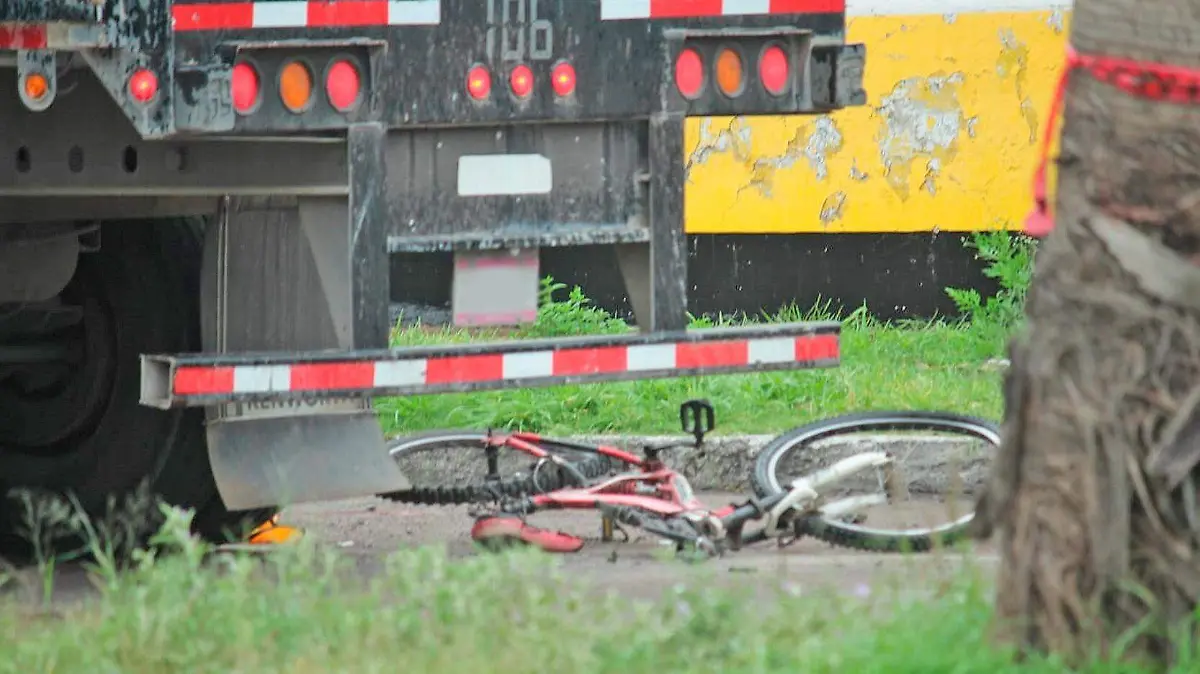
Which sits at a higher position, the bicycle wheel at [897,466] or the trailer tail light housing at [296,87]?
the trailer tail light housing at [296,87]

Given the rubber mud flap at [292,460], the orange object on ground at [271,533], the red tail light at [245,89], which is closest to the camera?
the red tail light at [245,89]

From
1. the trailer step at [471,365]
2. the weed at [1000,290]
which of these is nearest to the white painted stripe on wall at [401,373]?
the trailer step at [471,365]

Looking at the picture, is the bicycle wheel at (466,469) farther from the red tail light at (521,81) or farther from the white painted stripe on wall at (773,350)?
the red tail light at (521,81)

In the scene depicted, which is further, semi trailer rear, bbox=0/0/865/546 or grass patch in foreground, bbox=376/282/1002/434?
grass patch in foreground, bbox=376/282/1002/434

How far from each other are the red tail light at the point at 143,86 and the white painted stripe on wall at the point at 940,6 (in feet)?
17.9

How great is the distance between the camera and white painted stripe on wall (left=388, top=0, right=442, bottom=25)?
17.9 ft

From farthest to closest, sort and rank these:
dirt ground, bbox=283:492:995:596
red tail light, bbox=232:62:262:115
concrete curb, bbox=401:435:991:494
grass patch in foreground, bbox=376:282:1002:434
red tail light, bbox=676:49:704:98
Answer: grass patch in foreground, bbox=376:282:1002:434, concrete curb, bbox=401:435:991:494, red tail light, bbox=676:49:704:98, red tail light, bbox=232:62:262:115, dirt ground, bbox=283:492:995:596

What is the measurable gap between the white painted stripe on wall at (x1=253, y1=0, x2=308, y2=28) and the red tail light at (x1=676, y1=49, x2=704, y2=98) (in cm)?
101

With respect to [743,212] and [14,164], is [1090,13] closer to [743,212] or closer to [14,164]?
[14,164]

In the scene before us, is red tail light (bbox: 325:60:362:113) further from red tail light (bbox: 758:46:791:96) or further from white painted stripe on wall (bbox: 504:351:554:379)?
red tail light (bbox: 758:46:791:96)

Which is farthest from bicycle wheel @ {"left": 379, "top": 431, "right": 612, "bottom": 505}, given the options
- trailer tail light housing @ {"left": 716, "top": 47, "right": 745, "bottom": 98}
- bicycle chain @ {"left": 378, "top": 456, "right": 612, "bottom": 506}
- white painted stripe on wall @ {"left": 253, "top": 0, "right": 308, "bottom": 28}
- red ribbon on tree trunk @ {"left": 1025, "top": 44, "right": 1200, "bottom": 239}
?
red ribbon on tree trunk @ {"left": 1025, "top": 44, "right": 1200, "bottom": 239}

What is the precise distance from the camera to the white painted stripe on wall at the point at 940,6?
396 inches

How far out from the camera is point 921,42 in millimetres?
10156

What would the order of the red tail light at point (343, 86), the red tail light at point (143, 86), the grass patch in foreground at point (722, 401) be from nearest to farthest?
the red tail light at point (143, 86), the red tail light at point (343, 86), the grass patch in foreground at point (722, 401)
